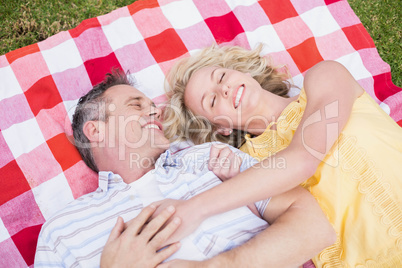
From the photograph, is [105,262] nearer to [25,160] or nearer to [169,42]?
[25,160]

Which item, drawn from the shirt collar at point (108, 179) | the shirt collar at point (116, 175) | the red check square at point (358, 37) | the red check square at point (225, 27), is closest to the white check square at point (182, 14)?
the red check square at point (225, 27)

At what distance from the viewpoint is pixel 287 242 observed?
1.83m

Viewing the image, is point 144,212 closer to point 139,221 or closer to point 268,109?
point 139,221

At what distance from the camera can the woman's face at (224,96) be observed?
8.13 feet

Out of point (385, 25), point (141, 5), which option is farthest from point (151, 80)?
point (385, 25)

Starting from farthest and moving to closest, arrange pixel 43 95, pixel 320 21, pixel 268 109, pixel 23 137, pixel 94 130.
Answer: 1. pixel 320 21
2. pixel 43 95
3. pixel 23 137
4. pixel 268 109
5. pixel 94 130

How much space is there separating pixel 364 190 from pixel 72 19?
2.93m

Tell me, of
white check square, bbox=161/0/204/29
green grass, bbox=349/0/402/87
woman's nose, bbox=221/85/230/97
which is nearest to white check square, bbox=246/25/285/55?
white check square, bbox=161/0/204/29

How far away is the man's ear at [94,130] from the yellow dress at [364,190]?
4.45 ft

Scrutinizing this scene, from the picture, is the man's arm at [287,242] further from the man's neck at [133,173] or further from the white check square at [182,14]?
the white check square at [182,14]

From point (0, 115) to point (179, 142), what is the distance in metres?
1.35

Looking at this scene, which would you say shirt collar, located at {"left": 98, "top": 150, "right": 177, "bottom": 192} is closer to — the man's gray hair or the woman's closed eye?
the man's gray hair

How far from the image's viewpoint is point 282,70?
3.14 metres

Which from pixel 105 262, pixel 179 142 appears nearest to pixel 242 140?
pixel 179 142
